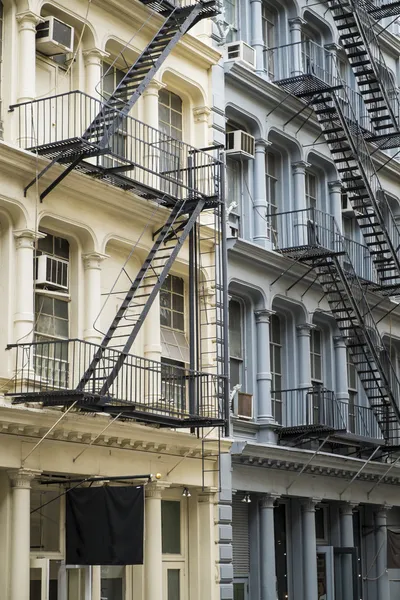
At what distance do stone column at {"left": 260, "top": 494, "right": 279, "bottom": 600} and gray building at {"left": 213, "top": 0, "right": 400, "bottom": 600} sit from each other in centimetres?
3

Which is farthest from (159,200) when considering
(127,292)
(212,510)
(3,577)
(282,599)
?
(282,599)

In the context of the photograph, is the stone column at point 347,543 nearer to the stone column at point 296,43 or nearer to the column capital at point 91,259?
the stone column at point 296,43

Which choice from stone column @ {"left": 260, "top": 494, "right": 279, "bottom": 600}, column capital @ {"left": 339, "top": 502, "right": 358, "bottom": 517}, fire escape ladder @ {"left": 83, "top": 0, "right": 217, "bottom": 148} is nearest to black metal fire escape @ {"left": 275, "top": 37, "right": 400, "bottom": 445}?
column capital @ {"left": 339, "top": 502, "right": 358, "bottom": 517}

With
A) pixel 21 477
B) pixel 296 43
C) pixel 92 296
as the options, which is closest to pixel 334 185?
pixel 296 43

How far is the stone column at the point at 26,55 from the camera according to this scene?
21.8 metres

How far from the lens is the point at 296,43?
30.5 meters

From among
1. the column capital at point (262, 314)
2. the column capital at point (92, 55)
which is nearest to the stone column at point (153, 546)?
the column capital at point (262, 314)

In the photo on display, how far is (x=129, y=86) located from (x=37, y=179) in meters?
3.10

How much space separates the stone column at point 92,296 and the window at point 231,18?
8805 millimetres

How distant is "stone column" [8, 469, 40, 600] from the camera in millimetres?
19844

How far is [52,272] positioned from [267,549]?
872cm

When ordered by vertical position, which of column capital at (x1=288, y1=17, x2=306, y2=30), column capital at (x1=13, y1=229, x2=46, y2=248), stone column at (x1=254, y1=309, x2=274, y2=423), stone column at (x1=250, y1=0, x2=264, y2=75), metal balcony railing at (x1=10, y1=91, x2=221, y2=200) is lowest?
stone column at (x1=254, y1=309, x2=274, y2=423)

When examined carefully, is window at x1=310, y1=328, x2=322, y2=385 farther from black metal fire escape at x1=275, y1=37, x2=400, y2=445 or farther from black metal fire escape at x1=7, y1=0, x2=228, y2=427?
black metal fire escape at x1=7, y1=0, x2=228, y2=427

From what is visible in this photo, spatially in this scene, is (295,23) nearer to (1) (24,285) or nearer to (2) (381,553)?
(1) (24,285)
